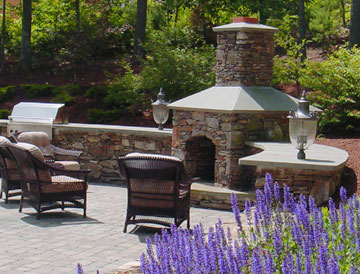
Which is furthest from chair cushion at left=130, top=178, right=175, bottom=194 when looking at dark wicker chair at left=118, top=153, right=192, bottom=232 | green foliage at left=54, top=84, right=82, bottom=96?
green foliage at left=54, top=84, right=82, bottom=96

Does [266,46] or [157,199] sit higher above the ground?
[266,46]

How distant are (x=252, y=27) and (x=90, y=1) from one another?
12683mm

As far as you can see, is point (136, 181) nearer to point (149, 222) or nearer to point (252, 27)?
point (149, 222)

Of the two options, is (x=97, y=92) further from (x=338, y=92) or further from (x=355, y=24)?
(x=338, y=92)

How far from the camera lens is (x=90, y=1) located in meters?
21.9

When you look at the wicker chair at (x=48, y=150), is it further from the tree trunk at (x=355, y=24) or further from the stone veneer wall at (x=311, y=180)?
the tree trunk at (x=355, y=24)

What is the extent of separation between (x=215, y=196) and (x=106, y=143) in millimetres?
3237

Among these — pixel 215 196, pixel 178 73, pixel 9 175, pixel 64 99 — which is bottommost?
pixel 215 196

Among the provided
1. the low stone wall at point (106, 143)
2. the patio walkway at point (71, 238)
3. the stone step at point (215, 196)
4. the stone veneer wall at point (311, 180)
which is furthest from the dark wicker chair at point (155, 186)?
the low stone wall at point (106, 143)

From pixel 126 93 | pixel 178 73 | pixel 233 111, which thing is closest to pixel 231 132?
pixel 233 111

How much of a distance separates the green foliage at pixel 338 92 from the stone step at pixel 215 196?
370 centimetres

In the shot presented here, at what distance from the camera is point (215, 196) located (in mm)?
9664

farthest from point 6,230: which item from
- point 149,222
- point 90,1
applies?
point 90,1

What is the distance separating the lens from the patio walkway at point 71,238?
6234 millimetres
